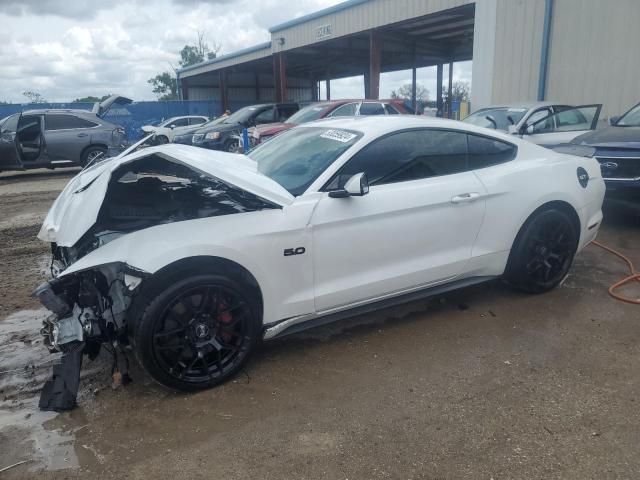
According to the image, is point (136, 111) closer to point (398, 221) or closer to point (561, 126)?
point (561, 126)

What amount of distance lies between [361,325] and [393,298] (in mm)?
430

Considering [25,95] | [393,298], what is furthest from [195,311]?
[25,95]

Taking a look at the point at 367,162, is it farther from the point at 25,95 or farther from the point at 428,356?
the point at 25,95

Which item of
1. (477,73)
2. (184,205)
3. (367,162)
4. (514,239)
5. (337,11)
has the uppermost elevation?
(337,11)

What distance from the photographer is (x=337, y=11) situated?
18.3m

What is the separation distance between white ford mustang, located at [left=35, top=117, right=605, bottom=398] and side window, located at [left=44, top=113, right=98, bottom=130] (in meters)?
10.7

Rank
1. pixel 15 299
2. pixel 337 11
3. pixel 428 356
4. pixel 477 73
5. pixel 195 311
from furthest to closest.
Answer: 1. pixel 337 11
2. pixel 477 73
3. pixel 15 299
4. pixel 428 356
5. pixel 195 311

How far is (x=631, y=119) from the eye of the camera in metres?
7.09

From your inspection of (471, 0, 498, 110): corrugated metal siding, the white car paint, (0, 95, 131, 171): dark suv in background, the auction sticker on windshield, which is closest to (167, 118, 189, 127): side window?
(0, 95, 131, 171): dark suv in background

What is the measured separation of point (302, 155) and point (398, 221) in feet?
2.84

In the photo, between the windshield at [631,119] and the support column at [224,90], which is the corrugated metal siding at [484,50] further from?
the support column at [224,90]

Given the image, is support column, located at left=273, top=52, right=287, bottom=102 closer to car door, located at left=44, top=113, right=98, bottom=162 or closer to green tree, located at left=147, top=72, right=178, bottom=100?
car door, located at left=44, top=113, right=98, bottom=162

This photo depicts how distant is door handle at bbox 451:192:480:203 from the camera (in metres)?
3.61

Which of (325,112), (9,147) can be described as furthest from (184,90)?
(325,112)
